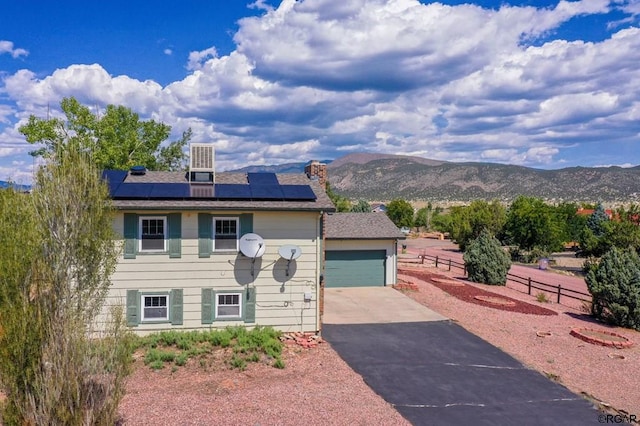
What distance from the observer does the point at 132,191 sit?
1450 centimetres

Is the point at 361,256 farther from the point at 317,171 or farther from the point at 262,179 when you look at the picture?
the point at 262,179

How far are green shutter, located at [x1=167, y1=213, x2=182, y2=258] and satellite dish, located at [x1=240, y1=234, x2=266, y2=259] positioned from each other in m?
2.03

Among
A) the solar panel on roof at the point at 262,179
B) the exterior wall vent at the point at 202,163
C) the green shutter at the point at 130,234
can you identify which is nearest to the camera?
the green shutter at the point at 130,234

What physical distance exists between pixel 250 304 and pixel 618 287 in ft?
50.3

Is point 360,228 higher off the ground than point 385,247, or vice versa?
point 360,228

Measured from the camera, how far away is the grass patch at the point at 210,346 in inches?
509

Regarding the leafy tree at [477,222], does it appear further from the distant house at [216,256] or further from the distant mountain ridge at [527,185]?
the distant mountain ridge at [527,185]

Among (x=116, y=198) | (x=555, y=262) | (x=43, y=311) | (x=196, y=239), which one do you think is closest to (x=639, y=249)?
(x=555, y=262)

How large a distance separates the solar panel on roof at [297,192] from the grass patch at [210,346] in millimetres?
4487

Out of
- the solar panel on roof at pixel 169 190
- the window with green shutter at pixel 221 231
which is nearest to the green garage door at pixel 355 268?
the window with green shutter at pixel 221 231

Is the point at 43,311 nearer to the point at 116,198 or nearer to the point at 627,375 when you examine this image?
the point at 116,198

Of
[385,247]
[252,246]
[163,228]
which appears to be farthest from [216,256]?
[385,247]

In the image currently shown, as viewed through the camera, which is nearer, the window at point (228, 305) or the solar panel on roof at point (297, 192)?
the window at point (228, 305)

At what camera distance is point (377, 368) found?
43.1ft
